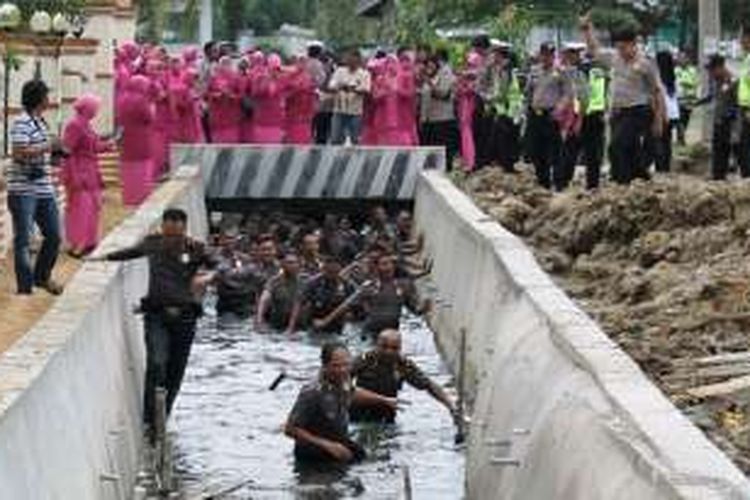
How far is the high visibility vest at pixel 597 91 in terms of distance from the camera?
24.2 metres

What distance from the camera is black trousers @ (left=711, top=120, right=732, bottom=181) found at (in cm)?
2420

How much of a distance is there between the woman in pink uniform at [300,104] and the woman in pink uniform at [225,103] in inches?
28.7

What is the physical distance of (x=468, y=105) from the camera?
95.5ft

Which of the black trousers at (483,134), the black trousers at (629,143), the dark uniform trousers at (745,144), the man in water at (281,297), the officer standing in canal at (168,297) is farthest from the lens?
the black trousers at (483,134)

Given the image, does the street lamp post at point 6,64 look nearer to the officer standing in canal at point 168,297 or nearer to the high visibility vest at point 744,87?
the officer standing in canal at point 168,297

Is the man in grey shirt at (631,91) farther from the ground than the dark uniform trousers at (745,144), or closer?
farther from the ground

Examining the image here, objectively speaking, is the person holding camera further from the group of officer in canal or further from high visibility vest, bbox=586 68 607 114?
high visibility vest, bbox=586 68 607 114

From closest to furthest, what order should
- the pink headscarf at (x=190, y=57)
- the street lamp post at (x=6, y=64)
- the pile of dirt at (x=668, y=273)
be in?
the pile of dirt at (x=668, y=273)
the street lamp post at (x=6, y=64)
the pink headscarf at (x=190, y=57)

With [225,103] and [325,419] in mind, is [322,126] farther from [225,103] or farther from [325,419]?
[325,419]

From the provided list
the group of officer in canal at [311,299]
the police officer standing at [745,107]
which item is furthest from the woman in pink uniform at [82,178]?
the police officer standing at [745,107]

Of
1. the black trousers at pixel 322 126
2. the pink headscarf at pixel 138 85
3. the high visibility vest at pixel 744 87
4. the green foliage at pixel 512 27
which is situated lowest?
the black trousers at pixel 322 126

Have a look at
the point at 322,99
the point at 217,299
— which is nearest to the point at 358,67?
the point at 322,99

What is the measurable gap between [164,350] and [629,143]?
6602 mm

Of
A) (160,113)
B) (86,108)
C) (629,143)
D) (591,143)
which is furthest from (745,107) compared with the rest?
(160,113)
